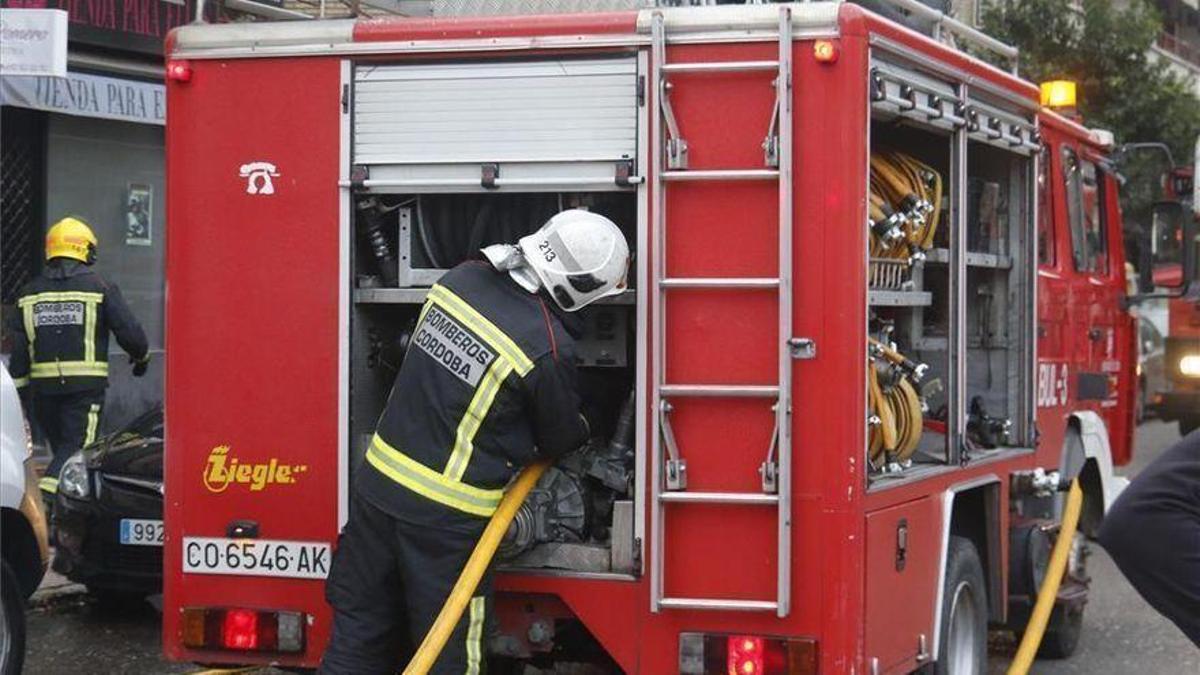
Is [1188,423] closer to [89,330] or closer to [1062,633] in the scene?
[1062,633]

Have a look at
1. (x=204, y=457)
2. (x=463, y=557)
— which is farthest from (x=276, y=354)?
(x=463, y=557)

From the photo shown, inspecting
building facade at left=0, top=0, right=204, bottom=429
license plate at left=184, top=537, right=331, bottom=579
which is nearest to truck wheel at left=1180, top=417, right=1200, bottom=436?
building facade at left=0, top=0, right=204, bottom=429

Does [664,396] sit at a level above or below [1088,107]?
below

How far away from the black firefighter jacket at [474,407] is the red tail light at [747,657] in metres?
0.78

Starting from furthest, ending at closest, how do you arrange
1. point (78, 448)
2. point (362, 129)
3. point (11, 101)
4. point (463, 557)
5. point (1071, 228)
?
point (11, 101) < point (78, 448) < point (1071, 228) < point (362, 129) < point (463, 557)

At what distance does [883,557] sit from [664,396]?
87 cm

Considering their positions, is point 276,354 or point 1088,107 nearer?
point 276,354

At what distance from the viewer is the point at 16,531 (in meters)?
7.33

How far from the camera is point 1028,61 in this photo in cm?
2262

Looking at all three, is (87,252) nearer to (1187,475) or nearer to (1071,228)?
(1071,228)

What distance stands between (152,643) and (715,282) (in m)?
4.58

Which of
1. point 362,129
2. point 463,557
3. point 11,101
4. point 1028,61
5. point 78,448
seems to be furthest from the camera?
point 1028,61

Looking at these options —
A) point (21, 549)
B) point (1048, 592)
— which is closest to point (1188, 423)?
point (1048, 592)

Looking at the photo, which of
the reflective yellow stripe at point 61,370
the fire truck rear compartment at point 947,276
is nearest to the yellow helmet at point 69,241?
the reflective yellow stripe at point 61,370
